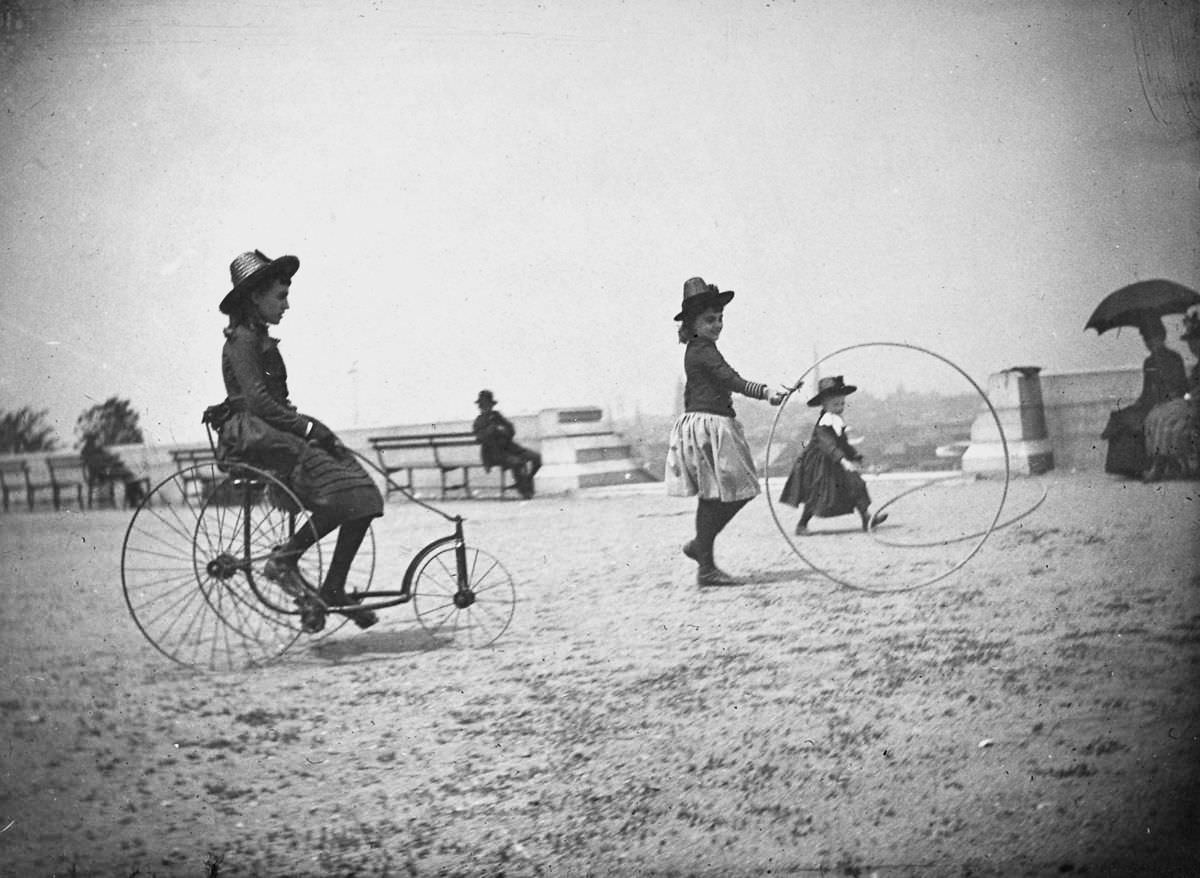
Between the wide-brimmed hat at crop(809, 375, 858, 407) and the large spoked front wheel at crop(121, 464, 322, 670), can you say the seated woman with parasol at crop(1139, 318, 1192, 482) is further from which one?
the large spoked front wheel at crop(121, 464, 322, 670)

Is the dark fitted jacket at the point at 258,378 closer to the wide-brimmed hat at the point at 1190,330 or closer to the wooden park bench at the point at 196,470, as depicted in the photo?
the wooden park bench at the point at 196,470

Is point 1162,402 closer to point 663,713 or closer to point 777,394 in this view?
point 777,394

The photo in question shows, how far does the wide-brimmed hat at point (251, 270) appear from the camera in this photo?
286cm

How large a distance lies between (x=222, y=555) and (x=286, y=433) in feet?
1.17

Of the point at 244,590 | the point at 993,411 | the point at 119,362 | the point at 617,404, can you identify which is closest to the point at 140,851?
the point at 244,590

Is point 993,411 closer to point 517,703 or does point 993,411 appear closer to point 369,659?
point 517,703

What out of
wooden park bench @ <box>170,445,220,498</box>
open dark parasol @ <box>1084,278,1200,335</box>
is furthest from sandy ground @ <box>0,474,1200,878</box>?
open dark parasol @ <box>1084,278,1200,335</box>

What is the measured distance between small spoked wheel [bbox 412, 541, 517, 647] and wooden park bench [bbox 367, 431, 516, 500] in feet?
0.59

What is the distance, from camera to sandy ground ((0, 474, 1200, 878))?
2.78m

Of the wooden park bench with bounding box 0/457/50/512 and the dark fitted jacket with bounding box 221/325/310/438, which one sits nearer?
the dark fitted jacket with bounding box 221/325/310/438

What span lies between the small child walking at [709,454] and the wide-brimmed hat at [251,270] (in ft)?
3.64

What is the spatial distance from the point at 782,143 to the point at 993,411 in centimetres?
94

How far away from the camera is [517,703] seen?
286 cm

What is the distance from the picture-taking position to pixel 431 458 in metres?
2.92
